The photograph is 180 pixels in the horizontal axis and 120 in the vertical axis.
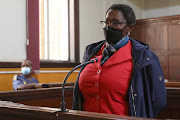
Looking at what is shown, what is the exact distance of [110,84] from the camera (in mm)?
1743

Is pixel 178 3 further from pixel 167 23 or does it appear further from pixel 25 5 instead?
pixel 25 5

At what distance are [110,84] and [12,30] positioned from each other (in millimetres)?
4092

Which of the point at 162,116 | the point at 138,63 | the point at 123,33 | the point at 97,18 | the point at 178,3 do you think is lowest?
the point at 162,116

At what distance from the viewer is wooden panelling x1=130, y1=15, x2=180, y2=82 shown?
828 cm

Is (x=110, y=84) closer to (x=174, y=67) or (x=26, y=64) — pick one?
(x=26, y=64)

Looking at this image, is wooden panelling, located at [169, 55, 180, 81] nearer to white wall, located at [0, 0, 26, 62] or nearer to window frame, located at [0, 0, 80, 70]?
window frame, located at [0, 0, 80, 70]

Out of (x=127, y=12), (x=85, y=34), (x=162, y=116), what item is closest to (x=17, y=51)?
(x=85, y=34)

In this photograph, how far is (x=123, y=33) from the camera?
6.23ft

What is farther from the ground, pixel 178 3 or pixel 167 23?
pixel 178 3

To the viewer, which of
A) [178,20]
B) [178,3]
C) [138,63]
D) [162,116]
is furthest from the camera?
[178,3]

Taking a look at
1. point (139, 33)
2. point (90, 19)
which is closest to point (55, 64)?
point (90, 19)

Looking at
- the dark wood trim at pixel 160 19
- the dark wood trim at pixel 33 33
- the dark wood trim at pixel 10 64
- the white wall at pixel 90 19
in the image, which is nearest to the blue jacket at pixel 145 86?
the dark wood trim at pixel 10 64

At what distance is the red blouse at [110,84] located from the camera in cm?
173

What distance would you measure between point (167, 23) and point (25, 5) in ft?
15.1
